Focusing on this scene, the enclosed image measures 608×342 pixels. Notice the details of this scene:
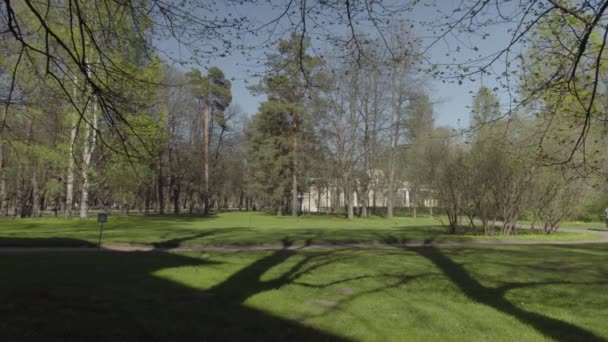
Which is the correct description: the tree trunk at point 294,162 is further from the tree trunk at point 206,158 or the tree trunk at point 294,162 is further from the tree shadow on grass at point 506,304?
the tree shadow on grass at point 506,304

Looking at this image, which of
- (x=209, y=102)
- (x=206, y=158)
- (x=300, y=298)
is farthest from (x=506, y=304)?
(x=209, y=102)

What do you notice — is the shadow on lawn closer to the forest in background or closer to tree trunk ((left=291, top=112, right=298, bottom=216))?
the forest in background

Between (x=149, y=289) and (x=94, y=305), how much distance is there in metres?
Answer: 1.29

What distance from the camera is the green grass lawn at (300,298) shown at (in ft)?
17.5

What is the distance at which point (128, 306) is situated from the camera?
6160 millimetres

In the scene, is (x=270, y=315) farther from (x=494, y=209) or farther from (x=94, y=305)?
(x=494, y=209)

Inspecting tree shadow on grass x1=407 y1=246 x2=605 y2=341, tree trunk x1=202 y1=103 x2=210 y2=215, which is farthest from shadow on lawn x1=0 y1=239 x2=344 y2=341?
tree trunk x1=202 y1=103 x2=210 y2=215

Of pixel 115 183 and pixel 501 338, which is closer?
pixel 501 338

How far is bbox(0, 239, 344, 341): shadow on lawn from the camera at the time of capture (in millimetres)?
5078

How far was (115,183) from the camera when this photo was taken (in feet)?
94.5

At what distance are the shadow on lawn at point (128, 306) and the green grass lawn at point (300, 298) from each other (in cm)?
2

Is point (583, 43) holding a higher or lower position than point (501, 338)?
higher

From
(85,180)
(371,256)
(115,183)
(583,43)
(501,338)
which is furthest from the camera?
(115,183)

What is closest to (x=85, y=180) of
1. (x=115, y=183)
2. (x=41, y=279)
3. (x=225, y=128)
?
(x=115, y=183)
